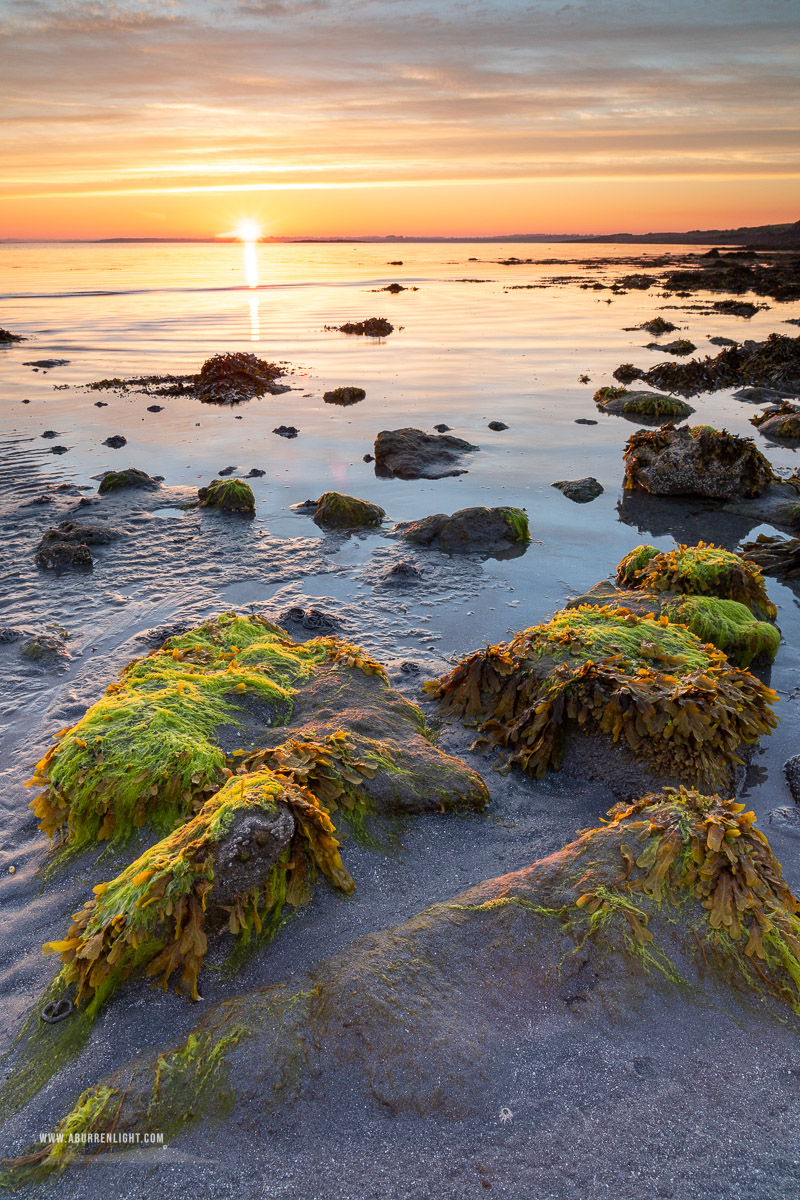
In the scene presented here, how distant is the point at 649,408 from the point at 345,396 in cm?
683

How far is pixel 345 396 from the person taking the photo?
16.0 m

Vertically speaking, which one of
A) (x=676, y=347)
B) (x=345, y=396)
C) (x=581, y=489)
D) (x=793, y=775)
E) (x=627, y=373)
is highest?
(x=676, y=347)

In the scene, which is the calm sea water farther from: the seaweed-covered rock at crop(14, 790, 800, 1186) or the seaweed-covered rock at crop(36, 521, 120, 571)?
the seaweed-covered rock at crop(14, 790, 800, 1186)

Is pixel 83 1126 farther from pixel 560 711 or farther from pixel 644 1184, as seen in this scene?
pixel 560 711

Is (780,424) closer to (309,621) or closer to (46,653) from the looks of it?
(309,621)

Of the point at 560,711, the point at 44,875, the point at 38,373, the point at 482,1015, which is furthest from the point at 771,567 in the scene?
the point at 38,373

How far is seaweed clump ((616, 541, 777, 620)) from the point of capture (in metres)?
6.39

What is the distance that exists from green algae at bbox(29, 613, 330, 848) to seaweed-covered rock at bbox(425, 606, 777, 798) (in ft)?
4.70

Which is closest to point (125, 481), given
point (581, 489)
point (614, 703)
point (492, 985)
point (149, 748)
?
point (581, 489)

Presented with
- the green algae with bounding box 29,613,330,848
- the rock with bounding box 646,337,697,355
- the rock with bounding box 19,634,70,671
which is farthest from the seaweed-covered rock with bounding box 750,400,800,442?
the rock with bounding box 19,634,70,671

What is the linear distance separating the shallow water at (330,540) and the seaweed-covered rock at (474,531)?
0.96ft

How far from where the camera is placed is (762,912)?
2918 millimetres

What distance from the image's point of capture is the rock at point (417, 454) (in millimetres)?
10977

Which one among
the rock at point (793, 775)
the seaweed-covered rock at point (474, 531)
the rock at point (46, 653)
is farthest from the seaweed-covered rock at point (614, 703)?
the rock at point (46, 653)
